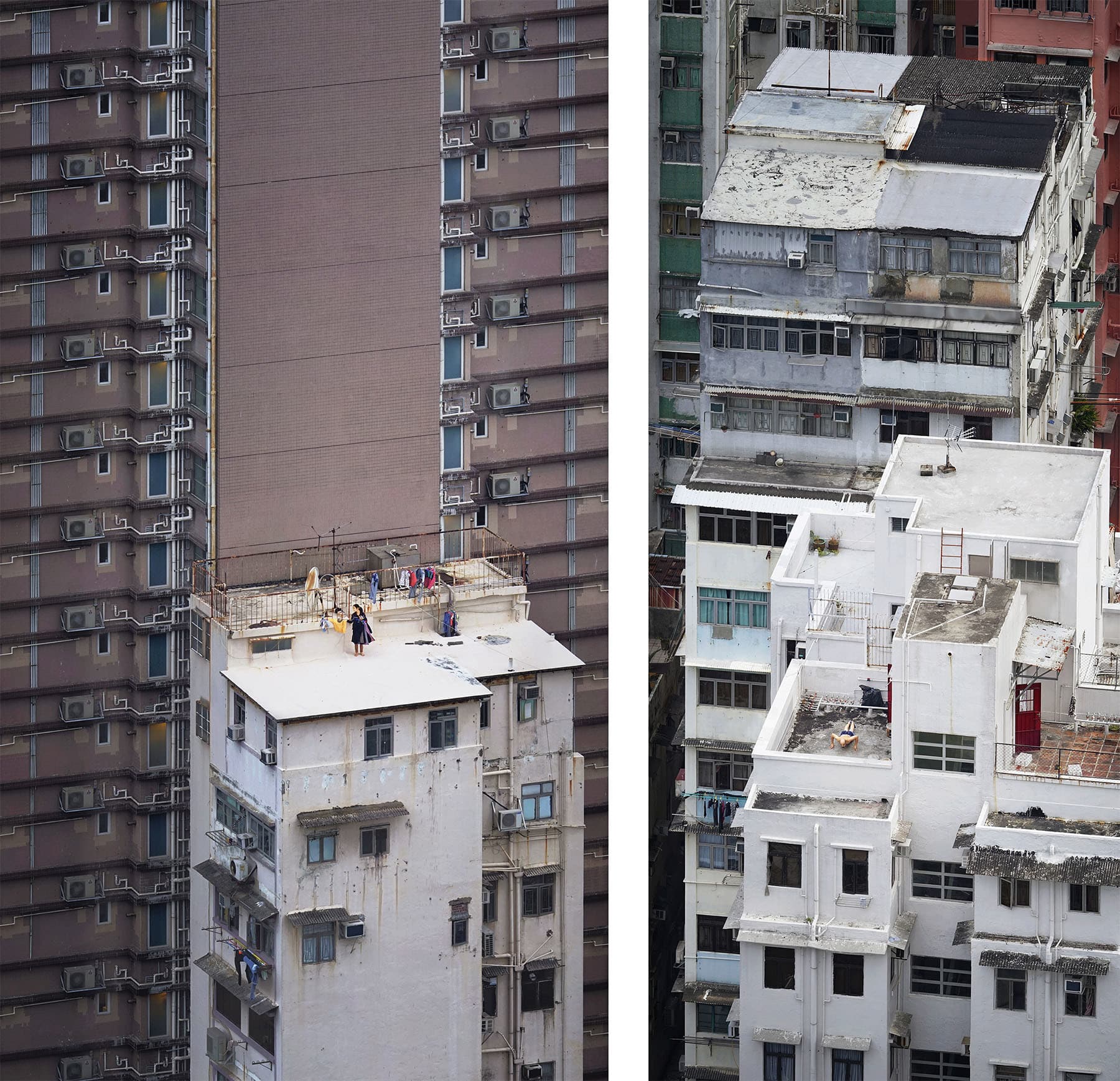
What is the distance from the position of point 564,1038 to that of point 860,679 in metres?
11.4

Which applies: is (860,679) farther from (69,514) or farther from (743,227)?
(69,514)

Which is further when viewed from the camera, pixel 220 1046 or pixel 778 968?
pixel 220 1046

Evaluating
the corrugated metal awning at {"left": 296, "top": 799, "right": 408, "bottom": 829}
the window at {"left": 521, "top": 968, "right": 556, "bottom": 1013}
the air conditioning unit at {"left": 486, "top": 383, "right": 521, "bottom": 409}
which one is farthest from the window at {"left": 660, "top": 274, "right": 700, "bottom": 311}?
the corrugated metal awning at {"left": 296, "top": 799, "right": 408, "bottom": 829}

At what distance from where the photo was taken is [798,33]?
8156 cm

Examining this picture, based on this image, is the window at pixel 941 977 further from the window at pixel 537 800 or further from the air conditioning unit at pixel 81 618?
the air conditioning unit at pixel 81 618

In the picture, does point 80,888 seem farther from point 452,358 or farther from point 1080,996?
point 1080,996

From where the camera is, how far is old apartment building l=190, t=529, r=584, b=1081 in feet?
217

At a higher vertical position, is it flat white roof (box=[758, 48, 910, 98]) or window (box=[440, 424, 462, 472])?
flat white roof (box=[758, 48, 910, 98])

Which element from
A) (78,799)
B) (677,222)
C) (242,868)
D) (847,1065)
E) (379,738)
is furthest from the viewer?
(677,222)

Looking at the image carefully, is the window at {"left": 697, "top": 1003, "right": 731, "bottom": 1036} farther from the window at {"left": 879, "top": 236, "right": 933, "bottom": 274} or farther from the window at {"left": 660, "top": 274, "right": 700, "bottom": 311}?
the window at {"left": 660, "top": 274, "right": 700, "bottom": 311}

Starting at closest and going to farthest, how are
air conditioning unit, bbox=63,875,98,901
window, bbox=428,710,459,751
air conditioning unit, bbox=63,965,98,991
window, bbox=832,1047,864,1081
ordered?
1. window, bbox=832,1047,864,1081
2. window, bbox=428,710,459,751
3. air conditioning unit, bbox=63,875,98,901
4. air conditioning unit, bbox=63,965,98,991

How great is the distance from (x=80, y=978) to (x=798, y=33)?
2318 cm

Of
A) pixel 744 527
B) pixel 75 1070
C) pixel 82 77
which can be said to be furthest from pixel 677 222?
pixel 75 1070

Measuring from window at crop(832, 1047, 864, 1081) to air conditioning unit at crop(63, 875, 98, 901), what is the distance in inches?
711
